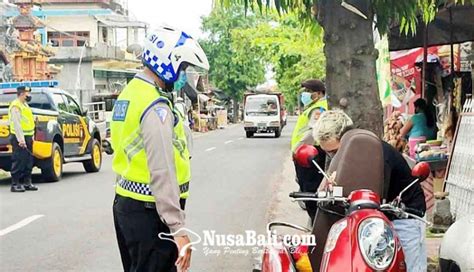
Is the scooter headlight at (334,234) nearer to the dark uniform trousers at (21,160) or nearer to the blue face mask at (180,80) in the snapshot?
the blue face mask at (180,80)

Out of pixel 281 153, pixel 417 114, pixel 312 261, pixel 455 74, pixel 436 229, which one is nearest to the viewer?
pixel 312 261

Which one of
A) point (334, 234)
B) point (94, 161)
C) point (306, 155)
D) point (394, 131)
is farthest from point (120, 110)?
point (94, 161)

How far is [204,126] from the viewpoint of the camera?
176 feet

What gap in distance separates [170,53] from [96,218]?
7.05 metres

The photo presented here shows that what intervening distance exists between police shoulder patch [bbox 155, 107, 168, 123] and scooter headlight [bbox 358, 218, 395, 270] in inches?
42.6

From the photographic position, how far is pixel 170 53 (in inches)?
158

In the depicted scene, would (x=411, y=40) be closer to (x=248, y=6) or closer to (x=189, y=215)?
(x=189, y=215)

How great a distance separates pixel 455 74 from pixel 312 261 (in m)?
9.46

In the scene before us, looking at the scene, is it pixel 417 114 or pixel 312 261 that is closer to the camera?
pixel 312 261

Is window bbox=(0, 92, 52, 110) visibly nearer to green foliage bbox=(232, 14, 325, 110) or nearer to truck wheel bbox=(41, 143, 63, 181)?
truck wheel bbox=(41, 143, 63, 181)

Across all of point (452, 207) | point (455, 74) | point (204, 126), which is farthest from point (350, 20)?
point (204, 126)

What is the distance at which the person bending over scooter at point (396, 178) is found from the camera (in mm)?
4516

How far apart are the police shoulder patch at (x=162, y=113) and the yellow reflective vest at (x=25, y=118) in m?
10.3

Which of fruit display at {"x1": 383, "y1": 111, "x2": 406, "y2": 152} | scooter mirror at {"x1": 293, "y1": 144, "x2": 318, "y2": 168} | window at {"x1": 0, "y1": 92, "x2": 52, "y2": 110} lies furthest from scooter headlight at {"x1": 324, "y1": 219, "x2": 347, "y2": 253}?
window at {"x1": 0, "y1": 92, "x2": 52, "y2": 110}
